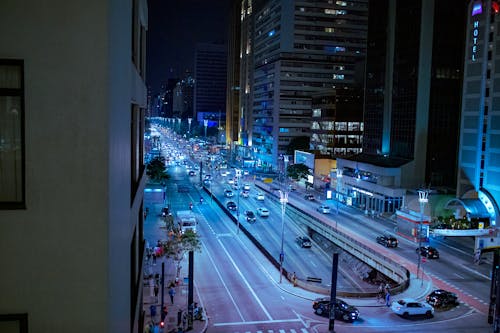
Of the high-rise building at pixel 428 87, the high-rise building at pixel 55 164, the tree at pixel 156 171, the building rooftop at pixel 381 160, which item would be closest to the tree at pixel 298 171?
the building rooftop at pixel 381 160

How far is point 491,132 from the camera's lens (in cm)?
6219

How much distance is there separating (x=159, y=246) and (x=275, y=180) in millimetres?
70563

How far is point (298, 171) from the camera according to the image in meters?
111

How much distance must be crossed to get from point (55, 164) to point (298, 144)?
→ 5196 inches

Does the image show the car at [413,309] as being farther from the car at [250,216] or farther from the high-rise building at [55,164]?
the car at [250,216]

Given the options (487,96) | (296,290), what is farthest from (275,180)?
(296,290)

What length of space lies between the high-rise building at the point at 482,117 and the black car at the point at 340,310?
3562 cm

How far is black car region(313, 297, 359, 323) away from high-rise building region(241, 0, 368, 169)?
107003mm

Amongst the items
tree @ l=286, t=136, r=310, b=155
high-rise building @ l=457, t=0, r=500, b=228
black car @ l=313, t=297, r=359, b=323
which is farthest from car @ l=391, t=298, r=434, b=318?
tree @ l=286, t=136, r=310, b=155

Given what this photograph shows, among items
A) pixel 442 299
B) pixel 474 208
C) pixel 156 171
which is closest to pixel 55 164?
pixel 442 299

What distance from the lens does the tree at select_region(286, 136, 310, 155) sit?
135 metres

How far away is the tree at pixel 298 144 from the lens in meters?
135

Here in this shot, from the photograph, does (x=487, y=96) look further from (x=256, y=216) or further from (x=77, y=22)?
(x=77, y=22)

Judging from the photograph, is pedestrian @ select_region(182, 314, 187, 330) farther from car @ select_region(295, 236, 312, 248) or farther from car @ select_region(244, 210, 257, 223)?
car @ select_region(244, 210, 257, 223)
